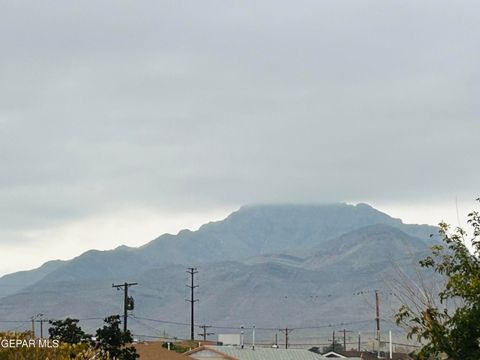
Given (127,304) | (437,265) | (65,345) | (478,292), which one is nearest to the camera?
(478,292)

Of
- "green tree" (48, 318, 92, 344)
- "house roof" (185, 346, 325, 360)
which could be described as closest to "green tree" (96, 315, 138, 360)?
"green tree" (48, 318, 92, 344)

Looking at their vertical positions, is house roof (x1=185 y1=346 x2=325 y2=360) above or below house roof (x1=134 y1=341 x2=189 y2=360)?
below

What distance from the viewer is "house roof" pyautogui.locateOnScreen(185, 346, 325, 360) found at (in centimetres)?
8238

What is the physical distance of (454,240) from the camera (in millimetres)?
27141

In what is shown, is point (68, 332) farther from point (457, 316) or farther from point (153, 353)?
point (457, 316)

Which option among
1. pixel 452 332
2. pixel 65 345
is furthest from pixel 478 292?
pixel 65 345

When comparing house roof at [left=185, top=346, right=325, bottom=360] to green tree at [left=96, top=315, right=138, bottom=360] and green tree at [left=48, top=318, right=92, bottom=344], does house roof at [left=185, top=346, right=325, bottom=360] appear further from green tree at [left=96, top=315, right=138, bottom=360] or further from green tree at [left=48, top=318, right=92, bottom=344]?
green tree at [left=96, top=315, right=138, bottom=360]

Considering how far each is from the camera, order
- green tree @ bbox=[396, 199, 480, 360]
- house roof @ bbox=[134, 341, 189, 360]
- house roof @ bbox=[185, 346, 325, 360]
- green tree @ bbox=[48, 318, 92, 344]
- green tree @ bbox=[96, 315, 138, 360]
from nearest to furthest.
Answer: green tree @ bbox=[396, 199, 480, 360] < green tree @ bbox=[96, 315, 138, 360] < green tree @ bbox=[48, 318, 92, 344] < house roof @ bbox=[134, 341, 189, 360] < house roof @ bbox=[185, 346, 325, 360]

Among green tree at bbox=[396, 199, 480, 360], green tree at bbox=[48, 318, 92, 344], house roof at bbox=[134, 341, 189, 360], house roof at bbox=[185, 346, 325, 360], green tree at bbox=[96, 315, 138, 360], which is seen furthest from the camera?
house roof at bbox=[185, 346, 325, 360]

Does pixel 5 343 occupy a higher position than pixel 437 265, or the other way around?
pixel 437 265

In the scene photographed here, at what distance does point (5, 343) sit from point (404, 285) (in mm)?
11385

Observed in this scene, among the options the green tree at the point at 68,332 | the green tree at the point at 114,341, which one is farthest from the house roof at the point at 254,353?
the green tree at the point at 114,341

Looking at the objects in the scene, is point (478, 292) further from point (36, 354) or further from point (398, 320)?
point (36, 354)

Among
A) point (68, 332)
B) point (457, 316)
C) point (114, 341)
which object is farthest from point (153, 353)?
point (457, 316)
